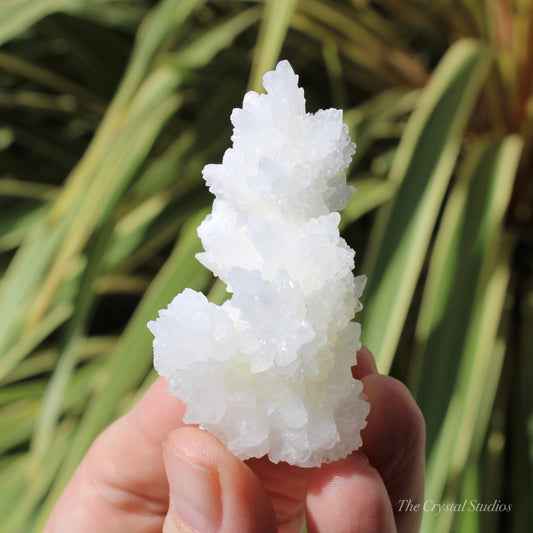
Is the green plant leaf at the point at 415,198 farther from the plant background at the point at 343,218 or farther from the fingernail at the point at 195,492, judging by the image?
the fingernail at the point at 195,492

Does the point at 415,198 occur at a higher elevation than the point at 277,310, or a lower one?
higher

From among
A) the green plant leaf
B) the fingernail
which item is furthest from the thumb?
the green plant leaf

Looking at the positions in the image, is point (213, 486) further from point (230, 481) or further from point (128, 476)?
point (128, 476)

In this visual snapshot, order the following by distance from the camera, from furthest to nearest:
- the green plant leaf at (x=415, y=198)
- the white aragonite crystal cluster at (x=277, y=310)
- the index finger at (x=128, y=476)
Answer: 1. the green plant leaf at (x=415, y=198)
2. the index finger at (x=128, y=476)
3. the white aragonite crystal cluster at (x=277, y=310)

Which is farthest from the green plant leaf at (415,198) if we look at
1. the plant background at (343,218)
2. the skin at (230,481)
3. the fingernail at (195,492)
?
the fingernail at (195,492)

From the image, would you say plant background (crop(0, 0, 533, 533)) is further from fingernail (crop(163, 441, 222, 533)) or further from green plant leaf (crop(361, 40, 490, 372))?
fingernail (crop(163, 441, 222, 533))

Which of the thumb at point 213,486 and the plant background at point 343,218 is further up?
the plant background at point 343,218

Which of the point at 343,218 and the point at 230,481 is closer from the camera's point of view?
the point at 230,481

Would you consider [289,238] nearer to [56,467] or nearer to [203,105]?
[56,467]

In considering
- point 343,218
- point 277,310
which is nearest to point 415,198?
point 343,218
